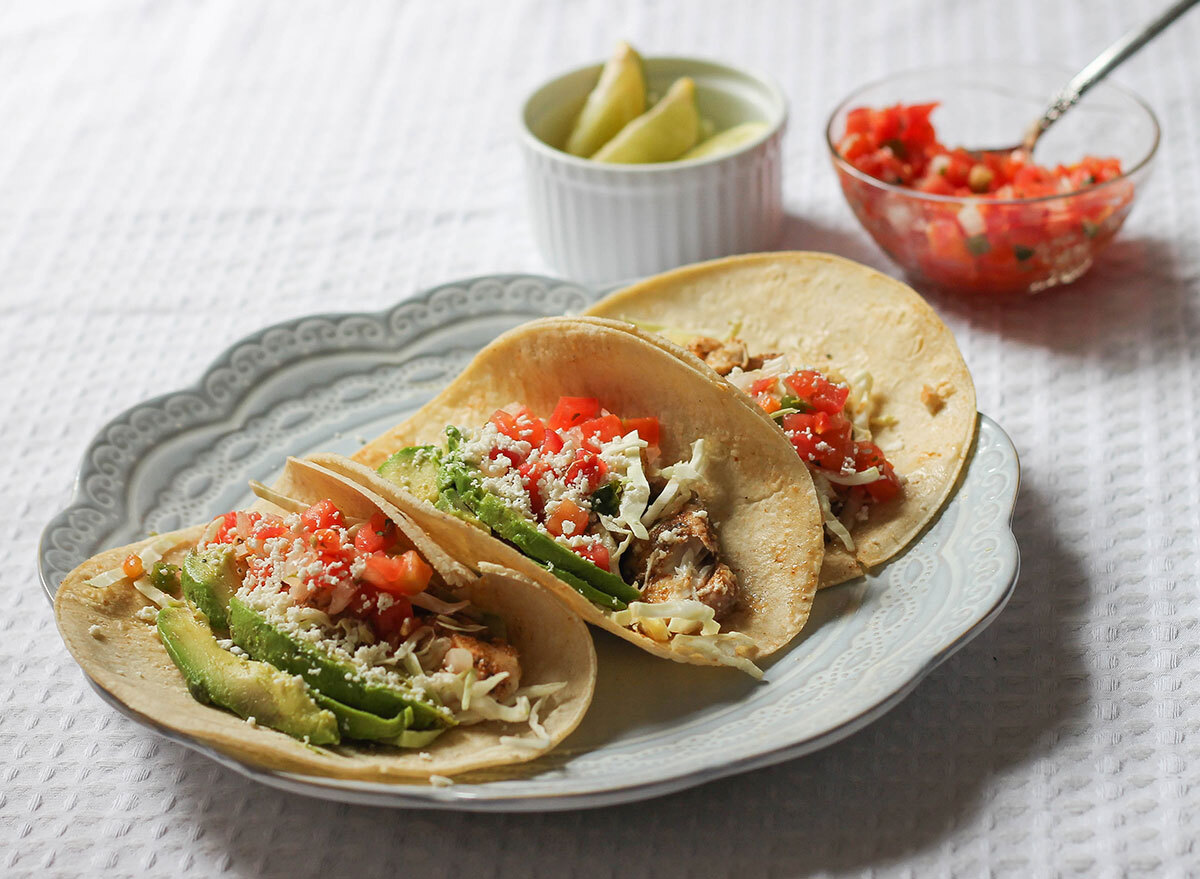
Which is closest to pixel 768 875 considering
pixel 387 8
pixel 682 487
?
pixel 682 487

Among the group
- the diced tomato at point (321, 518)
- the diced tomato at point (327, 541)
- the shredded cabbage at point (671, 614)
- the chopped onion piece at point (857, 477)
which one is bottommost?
the chopped onion piece at point (857, 477)

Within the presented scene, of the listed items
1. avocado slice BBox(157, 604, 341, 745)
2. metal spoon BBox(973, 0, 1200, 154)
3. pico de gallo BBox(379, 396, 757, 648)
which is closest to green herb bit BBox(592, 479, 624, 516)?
pico de gallo BBox(379, 396, 757, 648)

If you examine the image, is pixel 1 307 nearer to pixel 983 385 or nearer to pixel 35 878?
pixel 35 878

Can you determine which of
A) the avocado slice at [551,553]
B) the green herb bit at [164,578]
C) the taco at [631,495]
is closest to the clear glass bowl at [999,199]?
the taco at [631,495]

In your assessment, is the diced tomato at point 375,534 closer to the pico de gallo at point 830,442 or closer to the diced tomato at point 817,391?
the pico de gallo at point 830,442

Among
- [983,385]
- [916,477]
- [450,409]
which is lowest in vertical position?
[983,385]

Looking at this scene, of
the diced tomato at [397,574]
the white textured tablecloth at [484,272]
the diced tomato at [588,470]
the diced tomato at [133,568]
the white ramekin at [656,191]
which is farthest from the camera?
the white ramekin at [656,191]
